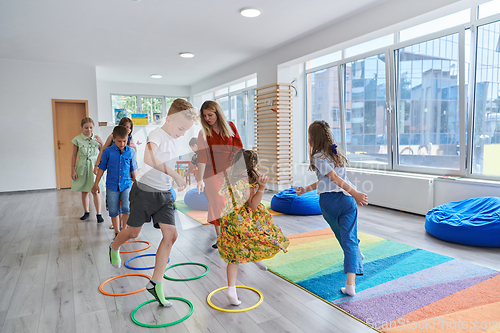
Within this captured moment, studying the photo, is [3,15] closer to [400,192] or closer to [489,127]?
[400,192]

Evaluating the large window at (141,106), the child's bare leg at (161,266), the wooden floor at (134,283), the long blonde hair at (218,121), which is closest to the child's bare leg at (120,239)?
the wooden floor at (134,283)

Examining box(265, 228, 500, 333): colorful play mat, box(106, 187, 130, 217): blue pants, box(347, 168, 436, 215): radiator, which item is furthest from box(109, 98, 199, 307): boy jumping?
box(347, 168, 436, 215): radiator

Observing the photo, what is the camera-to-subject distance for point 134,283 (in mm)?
2449

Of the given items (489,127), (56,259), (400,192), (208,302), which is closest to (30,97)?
(56,259)

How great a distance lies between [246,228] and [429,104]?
12.7ft

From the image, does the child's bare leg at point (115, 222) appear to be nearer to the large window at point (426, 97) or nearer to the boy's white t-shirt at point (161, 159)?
the boy's white t-shirt at point (161, 159)

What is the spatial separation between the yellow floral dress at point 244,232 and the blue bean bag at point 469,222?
207 cm

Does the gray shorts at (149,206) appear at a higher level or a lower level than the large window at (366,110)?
lower

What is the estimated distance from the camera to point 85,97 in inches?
295

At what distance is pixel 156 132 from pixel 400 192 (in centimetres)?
384

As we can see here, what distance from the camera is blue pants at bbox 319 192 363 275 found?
7.11ft

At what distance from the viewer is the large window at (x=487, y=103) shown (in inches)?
152

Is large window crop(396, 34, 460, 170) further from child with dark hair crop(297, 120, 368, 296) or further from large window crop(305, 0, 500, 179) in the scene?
child with dark hair crop(297, 120, 368, 296)

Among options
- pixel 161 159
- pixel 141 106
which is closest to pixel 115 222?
pixel 161 159
